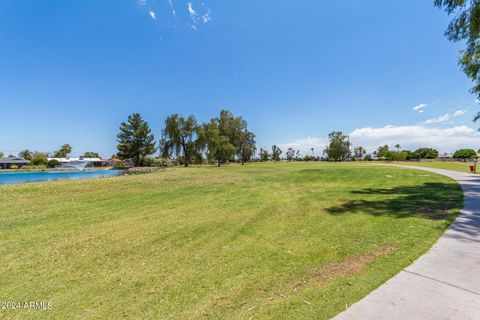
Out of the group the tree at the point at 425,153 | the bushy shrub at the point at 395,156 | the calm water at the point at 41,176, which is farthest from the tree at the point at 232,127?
the tree at the point at 425,153

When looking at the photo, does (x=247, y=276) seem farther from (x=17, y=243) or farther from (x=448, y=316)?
(x=17, y=243)

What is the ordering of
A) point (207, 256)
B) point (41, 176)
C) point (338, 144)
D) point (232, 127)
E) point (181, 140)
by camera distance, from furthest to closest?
point (338, 144), point (232, 127), point (181, 140), point (41, 176), point (207, 256)

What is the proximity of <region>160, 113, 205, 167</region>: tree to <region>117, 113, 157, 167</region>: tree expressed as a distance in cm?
823

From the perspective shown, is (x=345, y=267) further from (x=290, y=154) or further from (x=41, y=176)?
(x=290, y=154)

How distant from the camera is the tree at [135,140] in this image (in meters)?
45.5

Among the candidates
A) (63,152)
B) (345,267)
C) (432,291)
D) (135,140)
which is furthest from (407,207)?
(63,152)

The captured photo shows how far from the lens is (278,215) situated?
5.97m

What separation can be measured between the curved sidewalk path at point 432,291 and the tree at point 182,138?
3998 cm

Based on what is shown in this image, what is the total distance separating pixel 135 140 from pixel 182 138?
41.8ft

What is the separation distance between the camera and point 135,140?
4625cm

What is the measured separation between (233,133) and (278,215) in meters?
50.3

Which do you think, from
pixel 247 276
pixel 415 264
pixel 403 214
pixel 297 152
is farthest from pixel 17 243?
pixel 297 152

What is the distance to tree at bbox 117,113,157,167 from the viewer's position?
4547cm

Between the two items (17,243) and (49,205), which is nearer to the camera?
(17,243)
